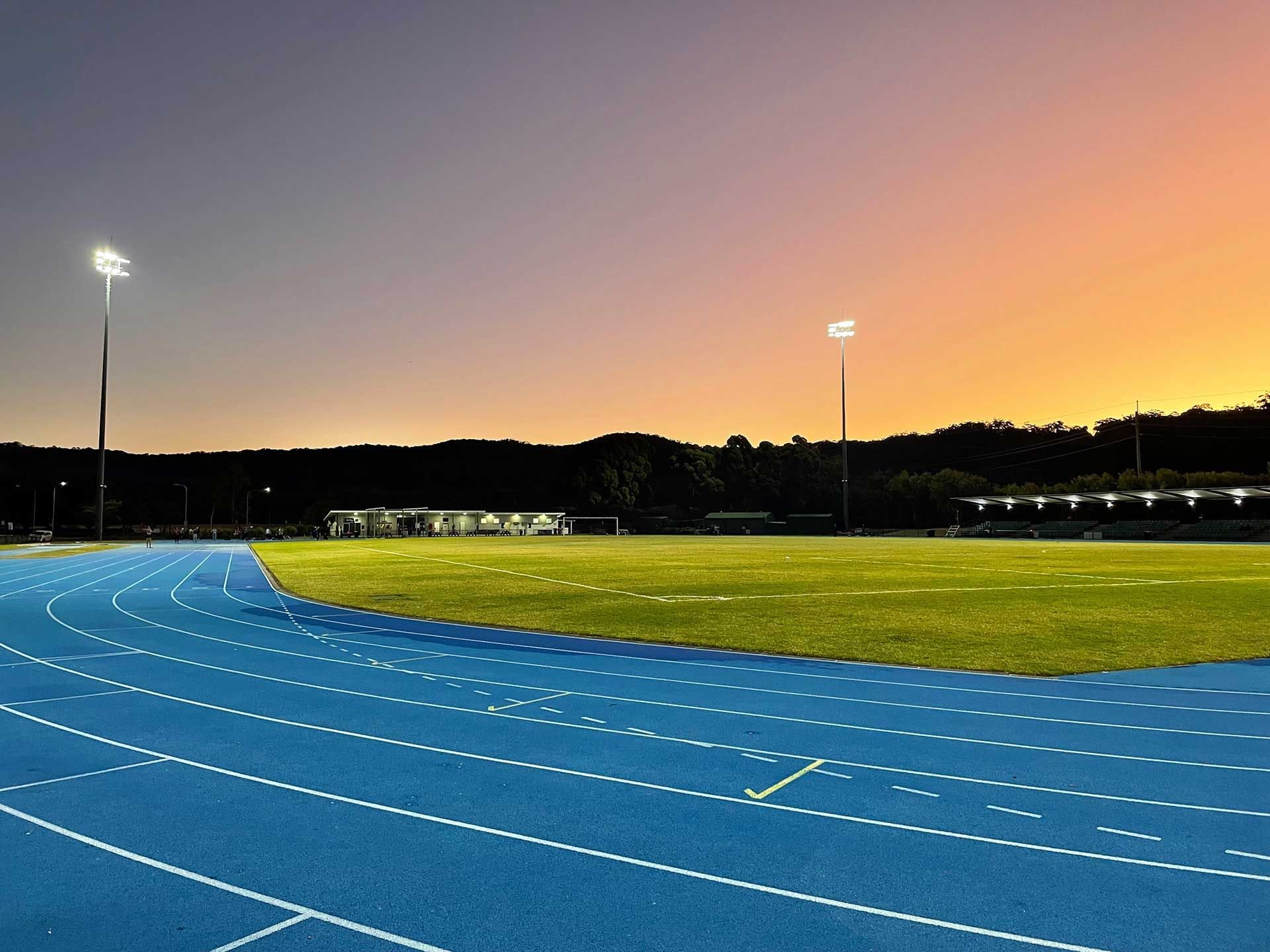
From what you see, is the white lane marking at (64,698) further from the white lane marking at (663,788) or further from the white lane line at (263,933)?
the white lane line at (263,933)

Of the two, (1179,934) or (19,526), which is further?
(19,526)

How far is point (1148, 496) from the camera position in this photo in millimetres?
73000

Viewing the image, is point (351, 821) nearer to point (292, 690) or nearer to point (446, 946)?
point (446, 946)

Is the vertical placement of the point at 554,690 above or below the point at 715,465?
below

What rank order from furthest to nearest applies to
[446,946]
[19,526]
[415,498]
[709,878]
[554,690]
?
[415,498], [19,526], [554,690], [709,878], [446,946]

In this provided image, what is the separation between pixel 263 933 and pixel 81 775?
3907 millimetres

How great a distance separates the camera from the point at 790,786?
21.3ft

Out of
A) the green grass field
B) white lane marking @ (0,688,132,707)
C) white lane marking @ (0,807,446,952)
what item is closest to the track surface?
white lane marking @ (0,807,446,952)

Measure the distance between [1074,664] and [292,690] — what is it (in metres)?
11.6

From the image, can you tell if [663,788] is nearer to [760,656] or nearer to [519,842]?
[519,842]

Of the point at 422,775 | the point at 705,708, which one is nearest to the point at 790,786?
the point at 705,708

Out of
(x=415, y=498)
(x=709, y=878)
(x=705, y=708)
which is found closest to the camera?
(x=709, y=878)

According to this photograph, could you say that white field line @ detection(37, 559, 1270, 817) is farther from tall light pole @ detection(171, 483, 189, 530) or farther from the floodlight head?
tall light pole @ detection(171, 483, 189, 530)

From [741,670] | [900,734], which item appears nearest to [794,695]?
[741,670]
